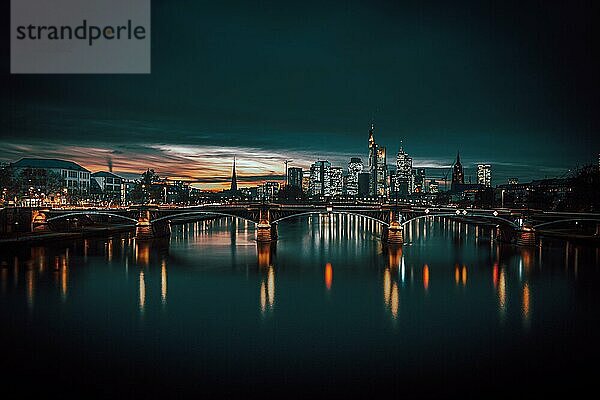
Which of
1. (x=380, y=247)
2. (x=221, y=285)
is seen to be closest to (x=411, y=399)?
(x=221, y=285)

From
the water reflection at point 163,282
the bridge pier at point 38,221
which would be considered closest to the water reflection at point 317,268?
the water reflection at point 163,282

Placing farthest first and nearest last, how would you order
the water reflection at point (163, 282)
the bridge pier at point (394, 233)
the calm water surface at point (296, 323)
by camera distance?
1. the bridge pier at point (394, 233)
2. the water reflection at point (163, 282)
3. the calm water surface at point (296, 323)

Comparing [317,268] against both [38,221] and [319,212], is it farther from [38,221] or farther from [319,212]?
[38,221]

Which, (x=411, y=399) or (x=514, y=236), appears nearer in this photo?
(x=411, y=399)

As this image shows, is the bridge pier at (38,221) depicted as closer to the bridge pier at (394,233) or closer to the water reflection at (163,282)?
the water reflection at (163,282)

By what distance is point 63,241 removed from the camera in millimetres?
67000

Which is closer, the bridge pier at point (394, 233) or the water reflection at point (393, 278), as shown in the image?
the water reflection at point (393, 278)

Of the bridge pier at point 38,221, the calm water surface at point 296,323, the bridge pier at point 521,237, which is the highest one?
the bridge pier at point 38,221

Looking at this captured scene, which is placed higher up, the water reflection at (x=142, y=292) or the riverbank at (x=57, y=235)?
the riverbank at (x=57, y=235)

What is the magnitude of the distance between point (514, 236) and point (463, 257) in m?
16.6

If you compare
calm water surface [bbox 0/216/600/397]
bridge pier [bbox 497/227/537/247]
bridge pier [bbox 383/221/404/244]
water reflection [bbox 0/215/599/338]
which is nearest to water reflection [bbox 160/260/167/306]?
water reflection [bbox 0/215/599/338]

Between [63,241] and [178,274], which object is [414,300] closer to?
[178,274]

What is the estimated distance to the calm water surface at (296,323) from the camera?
2134 centimetres

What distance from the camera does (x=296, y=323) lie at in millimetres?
29656
